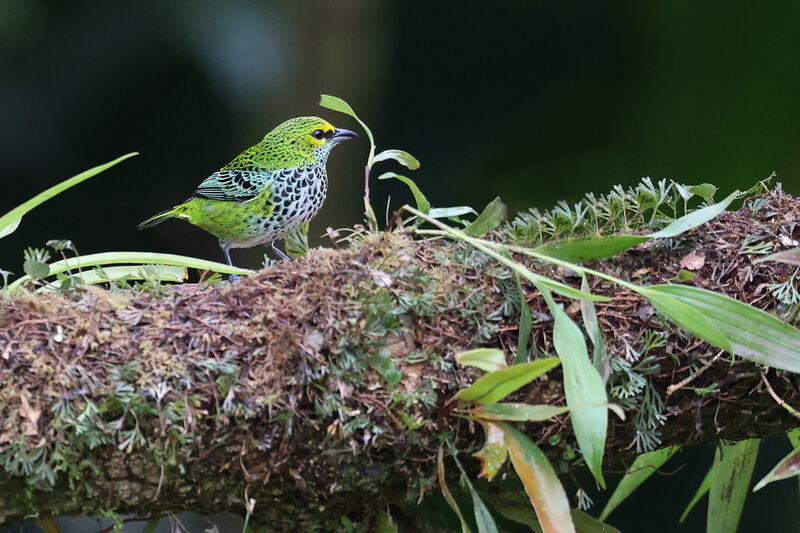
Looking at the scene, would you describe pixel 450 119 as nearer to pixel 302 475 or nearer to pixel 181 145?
pixel 181 145

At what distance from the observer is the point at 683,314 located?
0.89 m

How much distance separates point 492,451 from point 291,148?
787 mm

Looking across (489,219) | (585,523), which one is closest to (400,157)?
(489,219)

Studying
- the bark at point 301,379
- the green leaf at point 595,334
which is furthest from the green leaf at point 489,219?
the green leaf at point 595,334

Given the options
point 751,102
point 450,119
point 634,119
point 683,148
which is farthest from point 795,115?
point 450,119

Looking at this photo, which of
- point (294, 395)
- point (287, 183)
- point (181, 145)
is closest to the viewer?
point (294, 395)

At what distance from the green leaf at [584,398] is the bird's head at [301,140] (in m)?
0.73

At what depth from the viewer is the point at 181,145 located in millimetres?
2814

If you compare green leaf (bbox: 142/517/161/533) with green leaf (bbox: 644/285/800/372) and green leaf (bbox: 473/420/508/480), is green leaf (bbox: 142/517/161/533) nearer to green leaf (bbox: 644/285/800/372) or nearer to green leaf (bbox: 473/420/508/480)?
green leaf (bbox: 473/420/508/480)

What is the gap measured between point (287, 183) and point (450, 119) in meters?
1.65

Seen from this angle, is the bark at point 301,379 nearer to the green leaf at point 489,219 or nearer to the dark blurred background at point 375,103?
the green leaf at point 489,219

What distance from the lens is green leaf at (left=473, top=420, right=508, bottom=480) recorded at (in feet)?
2.92

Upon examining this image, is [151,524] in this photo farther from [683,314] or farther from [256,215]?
[683,314]

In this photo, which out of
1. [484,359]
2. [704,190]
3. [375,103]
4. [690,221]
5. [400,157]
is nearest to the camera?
[484,359]
